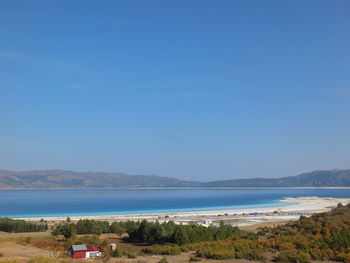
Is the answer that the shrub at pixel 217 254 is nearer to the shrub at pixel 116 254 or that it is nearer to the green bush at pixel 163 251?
the green bush at pixel 163 251

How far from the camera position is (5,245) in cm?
2973

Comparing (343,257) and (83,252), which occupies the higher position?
(83,252)

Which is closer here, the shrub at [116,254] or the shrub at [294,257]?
the shrub at [294,257]

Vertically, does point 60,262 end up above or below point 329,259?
above

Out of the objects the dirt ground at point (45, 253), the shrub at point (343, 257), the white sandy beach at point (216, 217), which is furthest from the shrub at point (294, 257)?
the white sandy beach at point (216, 217)

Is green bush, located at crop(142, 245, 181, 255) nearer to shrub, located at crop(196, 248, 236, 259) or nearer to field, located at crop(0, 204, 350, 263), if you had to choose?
field, located at crop(0, 204, 350, 263)

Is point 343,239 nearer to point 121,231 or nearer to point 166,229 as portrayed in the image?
point 166,229

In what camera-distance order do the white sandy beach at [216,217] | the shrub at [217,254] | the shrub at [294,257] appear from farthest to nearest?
the white sandy beach at [216,217] → the shrub at [217,254] → the shrub at [294,257]

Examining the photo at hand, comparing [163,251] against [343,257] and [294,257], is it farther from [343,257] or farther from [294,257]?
[343,257]

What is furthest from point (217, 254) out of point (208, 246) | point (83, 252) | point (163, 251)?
point (83, 252)

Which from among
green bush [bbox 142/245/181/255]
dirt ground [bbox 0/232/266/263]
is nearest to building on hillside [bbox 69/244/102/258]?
dirt ground [bbox 0/232/266/263]

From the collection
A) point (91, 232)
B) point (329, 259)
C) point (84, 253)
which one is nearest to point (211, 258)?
point (329, 259)

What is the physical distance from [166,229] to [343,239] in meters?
14.2

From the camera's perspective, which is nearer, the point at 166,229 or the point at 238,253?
the point at 238,253
